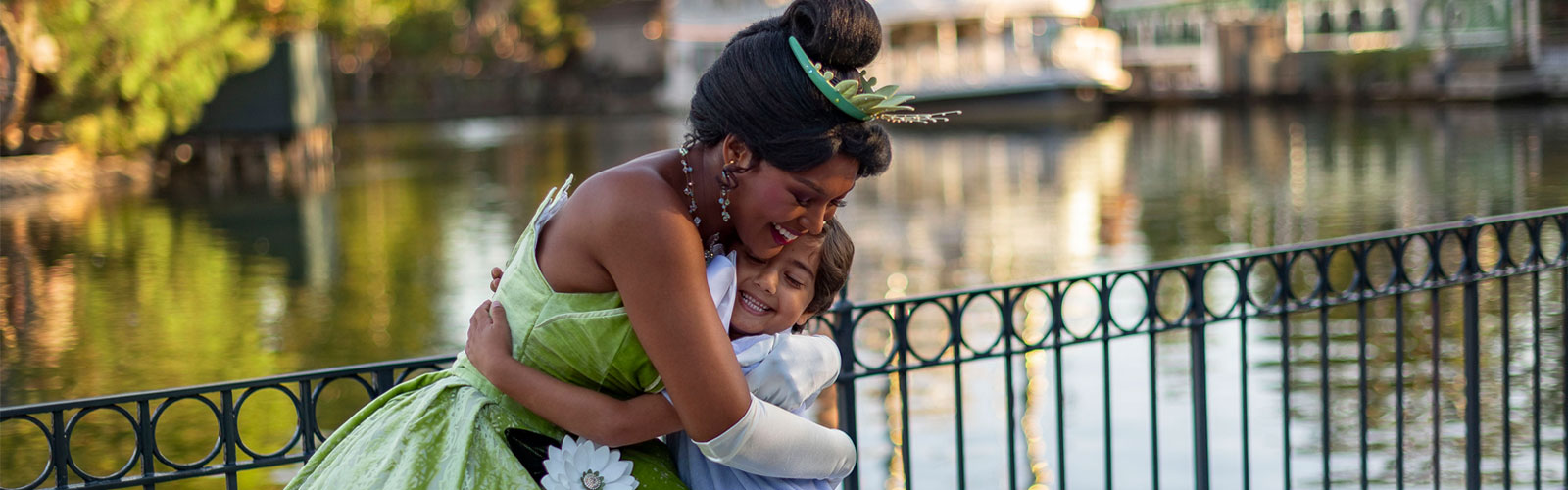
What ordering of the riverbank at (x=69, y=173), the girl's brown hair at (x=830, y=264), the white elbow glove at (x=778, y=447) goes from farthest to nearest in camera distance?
the riverbank at (x=69, y=173)
the girl's brown hair at (x=830, y=264)
the white elbow glove at (x=778, y=447)

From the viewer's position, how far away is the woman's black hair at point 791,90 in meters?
2.14

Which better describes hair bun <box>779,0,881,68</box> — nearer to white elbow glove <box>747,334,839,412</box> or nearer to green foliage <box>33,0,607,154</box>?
white elbow glove <box>747,334,839,412</box>

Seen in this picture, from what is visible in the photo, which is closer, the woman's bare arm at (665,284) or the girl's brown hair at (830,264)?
the woman's bare arm at (665,284)

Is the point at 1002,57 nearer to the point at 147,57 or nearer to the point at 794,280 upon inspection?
the point at 147,57

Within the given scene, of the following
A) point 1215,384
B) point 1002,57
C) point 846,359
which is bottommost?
point 1215,384

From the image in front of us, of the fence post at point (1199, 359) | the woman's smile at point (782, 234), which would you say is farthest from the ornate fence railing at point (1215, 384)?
the woman's smile at point (782, 234)

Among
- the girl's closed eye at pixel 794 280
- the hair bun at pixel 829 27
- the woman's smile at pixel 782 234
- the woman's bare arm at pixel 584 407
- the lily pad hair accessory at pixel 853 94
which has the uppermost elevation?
the hair bun at pixel 829 27

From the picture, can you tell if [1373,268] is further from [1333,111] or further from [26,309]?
[1333,111]

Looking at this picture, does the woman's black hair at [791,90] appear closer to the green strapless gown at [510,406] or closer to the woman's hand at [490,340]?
the green strapless gown at [510,406]

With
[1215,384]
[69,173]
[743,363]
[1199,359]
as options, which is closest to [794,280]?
[743,363]

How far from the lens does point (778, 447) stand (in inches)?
90.0

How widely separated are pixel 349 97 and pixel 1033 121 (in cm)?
2666

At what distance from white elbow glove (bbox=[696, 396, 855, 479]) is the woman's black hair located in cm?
35

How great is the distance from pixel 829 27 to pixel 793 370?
50cm
